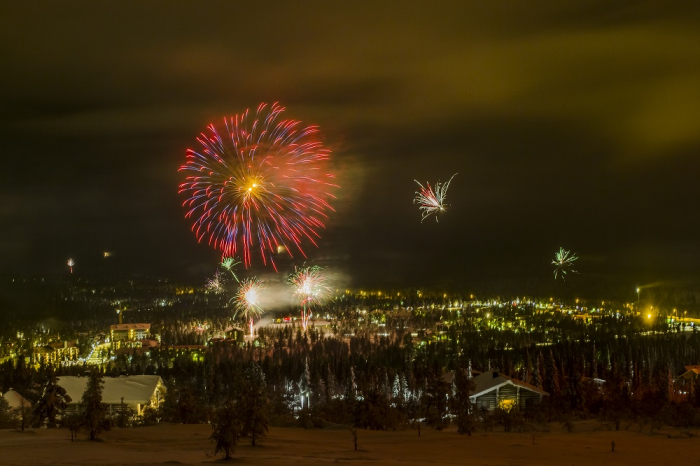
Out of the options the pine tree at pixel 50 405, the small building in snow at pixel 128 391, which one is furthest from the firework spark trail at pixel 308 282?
the pine tree at pixel 50 405

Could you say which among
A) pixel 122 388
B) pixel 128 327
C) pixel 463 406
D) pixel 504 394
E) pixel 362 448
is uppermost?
pixel 128 327

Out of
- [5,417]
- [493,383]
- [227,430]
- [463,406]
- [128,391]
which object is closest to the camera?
[227,430]

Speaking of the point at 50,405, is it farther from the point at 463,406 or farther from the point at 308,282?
the point at 308,282

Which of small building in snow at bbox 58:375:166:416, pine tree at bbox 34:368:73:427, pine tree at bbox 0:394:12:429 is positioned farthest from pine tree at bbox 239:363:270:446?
small building in snow at bbox 58:375:166:416

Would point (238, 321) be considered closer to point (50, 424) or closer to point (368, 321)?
point (368, 321)

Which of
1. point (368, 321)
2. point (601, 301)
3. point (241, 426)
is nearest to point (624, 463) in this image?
point (241, 426)

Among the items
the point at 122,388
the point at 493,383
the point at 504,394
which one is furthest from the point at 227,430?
the point at 122,388

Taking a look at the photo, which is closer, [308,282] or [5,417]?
[5,417]

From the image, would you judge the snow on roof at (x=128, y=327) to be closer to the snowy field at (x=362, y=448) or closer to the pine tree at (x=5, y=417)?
the pine tree at (x=5, y=417)

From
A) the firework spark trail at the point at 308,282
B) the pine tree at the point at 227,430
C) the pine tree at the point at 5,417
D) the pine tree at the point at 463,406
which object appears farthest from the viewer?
the firework spark trail at the point at 308,282

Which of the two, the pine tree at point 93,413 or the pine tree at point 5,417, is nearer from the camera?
the pine tree at point 93,413
